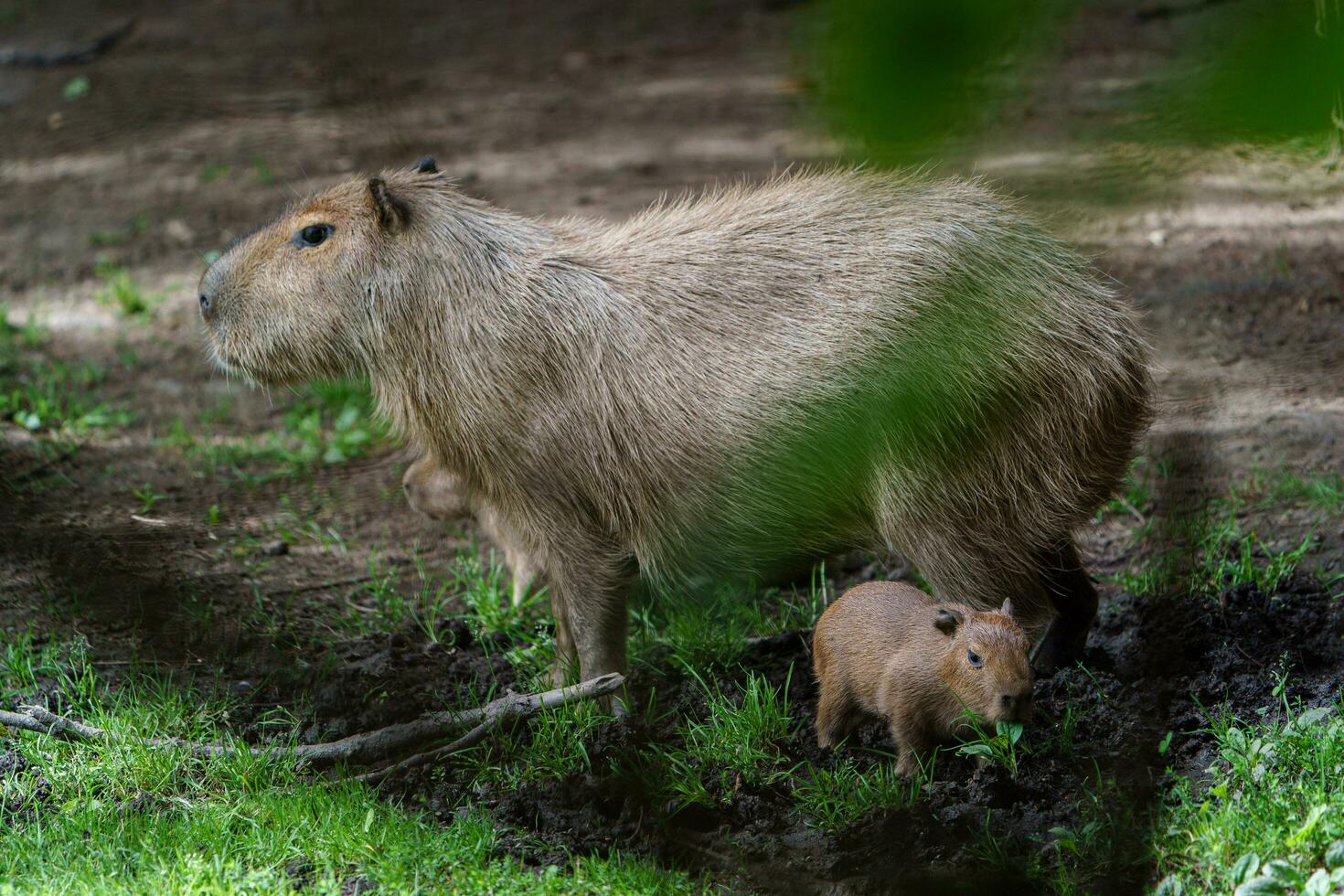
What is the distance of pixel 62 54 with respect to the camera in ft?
30.1

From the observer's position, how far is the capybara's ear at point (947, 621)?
10.3 feet

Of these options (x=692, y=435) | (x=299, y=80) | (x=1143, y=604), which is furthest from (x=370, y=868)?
(x=299, y=80)

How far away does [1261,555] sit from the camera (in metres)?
4.09

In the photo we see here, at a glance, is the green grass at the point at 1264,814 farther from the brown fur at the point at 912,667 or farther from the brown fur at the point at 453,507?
the brown fur at the point at 453,507

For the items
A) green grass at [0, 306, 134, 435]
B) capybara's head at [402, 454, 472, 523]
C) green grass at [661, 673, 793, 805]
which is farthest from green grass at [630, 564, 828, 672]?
green grass at [0, 306, 134, 435]

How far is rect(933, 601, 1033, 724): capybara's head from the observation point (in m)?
3.05

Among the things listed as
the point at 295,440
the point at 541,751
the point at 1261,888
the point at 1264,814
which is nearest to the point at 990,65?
the point at 1261,888

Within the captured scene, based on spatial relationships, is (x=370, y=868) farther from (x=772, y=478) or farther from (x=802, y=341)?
(x=802, y=341)

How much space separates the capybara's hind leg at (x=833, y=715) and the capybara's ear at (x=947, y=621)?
36 centimetres

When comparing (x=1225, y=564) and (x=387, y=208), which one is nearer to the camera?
(x=387, y=208)

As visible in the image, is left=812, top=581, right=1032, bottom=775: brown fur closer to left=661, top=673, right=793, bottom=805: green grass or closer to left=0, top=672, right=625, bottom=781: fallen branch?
left=661, top=673, right=793, bottom=805: green grass

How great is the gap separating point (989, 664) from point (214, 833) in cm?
186

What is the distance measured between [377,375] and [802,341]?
4.20ft

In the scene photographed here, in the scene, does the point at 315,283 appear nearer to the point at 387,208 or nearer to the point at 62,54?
the point at 387,208
